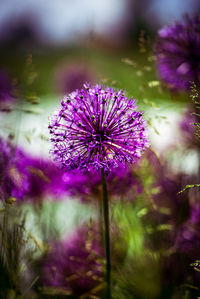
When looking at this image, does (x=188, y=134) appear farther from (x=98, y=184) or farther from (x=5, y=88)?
(x=5, y=88)

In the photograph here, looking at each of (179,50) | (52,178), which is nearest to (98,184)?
(52,178)

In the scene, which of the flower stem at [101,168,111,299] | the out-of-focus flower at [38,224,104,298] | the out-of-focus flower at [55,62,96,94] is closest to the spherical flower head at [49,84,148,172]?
the flower stem at [101,168,111,299]

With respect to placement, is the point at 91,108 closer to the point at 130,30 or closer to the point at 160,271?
the point at 160,271

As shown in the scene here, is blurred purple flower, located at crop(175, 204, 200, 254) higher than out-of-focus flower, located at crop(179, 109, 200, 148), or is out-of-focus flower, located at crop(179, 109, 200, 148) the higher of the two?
out-of-focus flower, located at crop(179, 109, 200, 148)

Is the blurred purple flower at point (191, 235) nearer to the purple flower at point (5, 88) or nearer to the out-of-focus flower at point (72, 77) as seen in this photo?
the purple flower at point (5, 88)

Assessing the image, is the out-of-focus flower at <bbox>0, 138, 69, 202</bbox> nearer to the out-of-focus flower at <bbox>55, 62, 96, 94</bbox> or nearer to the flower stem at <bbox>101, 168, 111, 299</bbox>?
the flower stem at <bbox>101, 168, 111, 299</bbox>

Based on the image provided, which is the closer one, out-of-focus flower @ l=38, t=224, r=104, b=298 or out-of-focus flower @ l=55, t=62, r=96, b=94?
out-of-focus flower @ l=38, t=224, r=104, b=298
